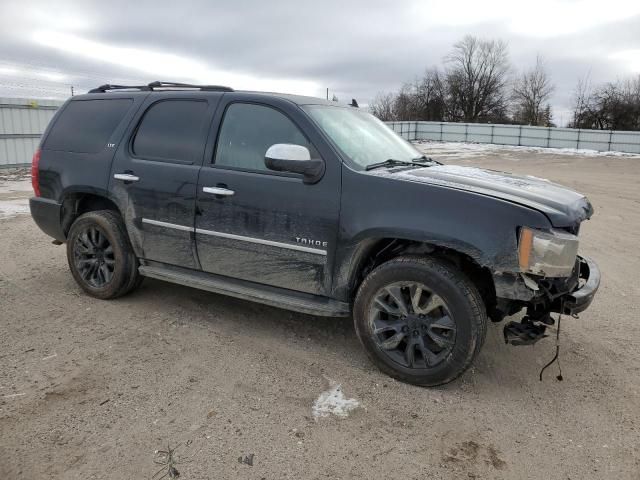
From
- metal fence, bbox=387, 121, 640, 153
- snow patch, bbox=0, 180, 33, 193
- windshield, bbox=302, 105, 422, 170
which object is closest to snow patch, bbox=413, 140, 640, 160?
metal fence, bbox=387, 121, 640, 153

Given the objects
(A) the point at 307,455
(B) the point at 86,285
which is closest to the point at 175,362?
(A) the point at 307,455

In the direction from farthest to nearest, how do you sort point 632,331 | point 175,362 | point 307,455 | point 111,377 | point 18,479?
point 632,331, point 175,362, point 111,377, point 307,455, point 18,479

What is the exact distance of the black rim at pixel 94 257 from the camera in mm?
4633

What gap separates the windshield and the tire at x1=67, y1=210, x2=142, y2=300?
2.06 m

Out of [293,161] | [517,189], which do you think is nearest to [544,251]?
[517,189]

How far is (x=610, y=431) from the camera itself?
292 centimetres

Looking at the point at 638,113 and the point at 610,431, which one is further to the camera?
the point at 638,113

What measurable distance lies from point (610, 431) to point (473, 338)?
894 mm

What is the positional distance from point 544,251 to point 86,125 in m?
4.06

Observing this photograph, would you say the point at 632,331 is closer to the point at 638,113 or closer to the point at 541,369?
the point at 541,369

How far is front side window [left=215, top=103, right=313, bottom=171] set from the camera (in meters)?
3.75

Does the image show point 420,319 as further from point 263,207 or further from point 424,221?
point 263,207

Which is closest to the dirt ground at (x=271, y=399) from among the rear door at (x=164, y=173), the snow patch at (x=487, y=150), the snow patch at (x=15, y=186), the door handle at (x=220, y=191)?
the rear door at (x=164, y=173)

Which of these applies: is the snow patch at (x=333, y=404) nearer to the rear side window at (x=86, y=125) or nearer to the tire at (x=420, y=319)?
the tire at (x=420, y=319)
